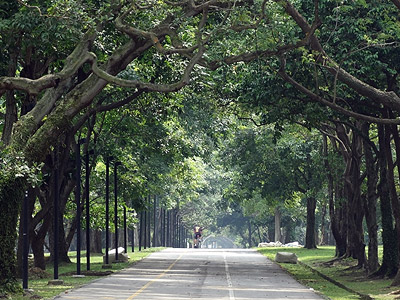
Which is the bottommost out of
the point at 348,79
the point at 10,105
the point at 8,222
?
the point at 8,222

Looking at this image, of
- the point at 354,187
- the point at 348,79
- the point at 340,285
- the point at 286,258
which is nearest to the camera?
the point at 348,79

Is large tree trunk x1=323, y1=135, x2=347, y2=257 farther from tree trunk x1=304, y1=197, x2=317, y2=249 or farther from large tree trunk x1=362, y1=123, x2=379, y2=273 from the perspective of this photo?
tree trunk x1=304, y1=197, x2=317, y2=249

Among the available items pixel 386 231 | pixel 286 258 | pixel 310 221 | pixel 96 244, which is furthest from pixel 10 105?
pixel 310 221

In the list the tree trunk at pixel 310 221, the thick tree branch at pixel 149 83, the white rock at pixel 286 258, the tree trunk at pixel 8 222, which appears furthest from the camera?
the tree trunk at pixel 310 221

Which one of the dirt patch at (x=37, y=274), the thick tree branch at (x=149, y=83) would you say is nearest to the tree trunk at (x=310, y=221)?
the dirt patch at (x=37, y=274)

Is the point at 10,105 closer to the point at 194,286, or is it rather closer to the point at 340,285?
the point at 194,286

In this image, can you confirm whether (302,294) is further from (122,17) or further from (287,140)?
(287,140)

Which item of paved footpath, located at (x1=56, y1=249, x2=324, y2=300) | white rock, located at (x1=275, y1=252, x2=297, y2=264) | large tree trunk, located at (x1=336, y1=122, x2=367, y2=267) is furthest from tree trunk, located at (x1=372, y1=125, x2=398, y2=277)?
white rock, located at (x1=275, y1=252, x2=297, y2=264)

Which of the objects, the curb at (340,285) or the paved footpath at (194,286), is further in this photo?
the curb at (340,285)

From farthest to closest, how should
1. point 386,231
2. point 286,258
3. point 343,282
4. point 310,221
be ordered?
point 310,221
point 286,258
point 386,231
point 343,282

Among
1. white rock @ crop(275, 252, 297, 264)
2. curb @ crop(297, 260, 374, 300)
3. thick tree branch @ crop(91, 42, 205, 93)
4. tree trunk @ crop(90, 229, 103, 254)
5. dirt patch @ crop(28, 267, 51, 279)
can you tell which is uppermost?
thick tree branch @ crop(91, 42, 205, 93)

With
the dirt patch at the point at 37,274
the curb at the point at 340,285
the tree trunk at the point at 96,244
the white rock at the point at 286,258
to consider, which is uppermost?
the tree trunk at the point at 96,244

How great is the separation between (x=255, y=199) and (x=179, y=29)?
58597mm

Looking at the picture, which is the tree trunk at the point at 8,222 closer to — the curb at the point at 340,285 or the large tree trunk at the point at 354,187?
the curb at the point at 340,285
